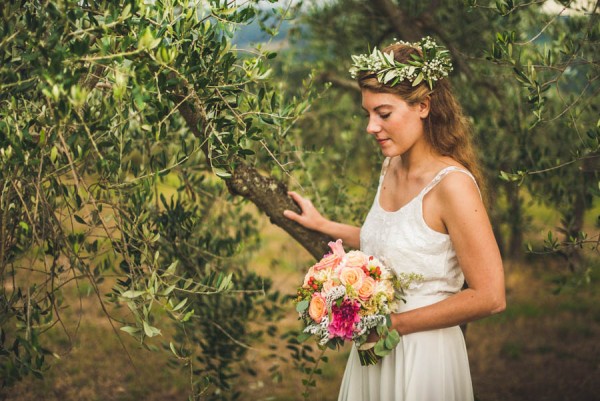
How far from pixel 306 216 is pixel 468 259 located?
108cm

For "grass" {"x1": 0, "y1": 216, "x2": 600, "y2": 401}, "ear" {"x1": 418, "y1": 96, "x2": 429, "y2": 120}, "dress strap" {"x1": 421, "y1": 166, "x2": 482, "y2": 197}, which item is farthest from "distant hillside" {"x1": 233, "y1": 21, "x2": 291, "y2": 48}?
"grass" {"x1": 0, "y1": 216, "x2": 600, "y2": 401}

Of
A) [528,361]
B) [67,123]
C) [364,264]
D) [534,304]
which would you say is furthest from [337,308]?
[534,304]

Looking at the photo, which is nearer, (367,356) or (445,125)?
(367,356)

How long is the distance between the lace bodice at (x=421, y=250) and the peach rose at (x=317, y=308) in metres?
0.42

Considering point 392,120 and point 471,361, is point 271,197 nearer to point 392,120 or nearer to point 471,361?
point 392,120

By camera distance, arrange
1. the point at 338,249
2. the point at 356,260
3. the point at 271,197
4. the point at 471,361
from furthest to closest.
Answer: the point at 471,361 < the point at 271,197 < the point at 338,249 < the point at 356,260

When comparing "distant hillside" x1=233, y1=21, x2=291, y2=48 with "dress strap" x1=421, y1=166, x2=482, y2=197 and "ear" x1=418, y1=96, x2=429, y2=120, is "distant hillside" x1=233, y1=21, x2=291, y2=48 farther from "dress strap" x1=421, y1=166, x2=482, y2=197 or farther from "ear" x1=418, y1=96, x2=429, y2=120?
"dress strap" x1=421, y1=166, x2=482, y2=197

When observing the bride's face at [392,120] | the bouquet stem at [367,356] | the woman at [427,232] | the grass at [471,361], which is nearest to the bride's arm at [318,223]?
the woman at [427,232]

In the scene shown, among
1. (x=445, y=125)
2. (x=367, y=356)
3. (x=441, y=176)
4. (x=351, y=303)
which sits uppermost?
(x=445, y=125)

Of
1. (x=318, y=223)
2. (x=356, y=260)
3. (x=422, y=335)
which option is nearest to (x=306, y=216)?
(x=318, y=223)

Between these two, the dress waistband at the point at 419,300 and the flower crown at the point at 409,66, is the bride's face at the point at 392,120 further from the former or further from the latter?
the dress waistband at the point at 419,300

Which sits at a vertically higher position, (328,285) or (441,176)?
(441,176)

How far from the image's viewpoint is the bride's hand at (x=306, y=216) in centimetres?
354

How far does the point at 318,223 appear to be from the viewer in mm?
3572
